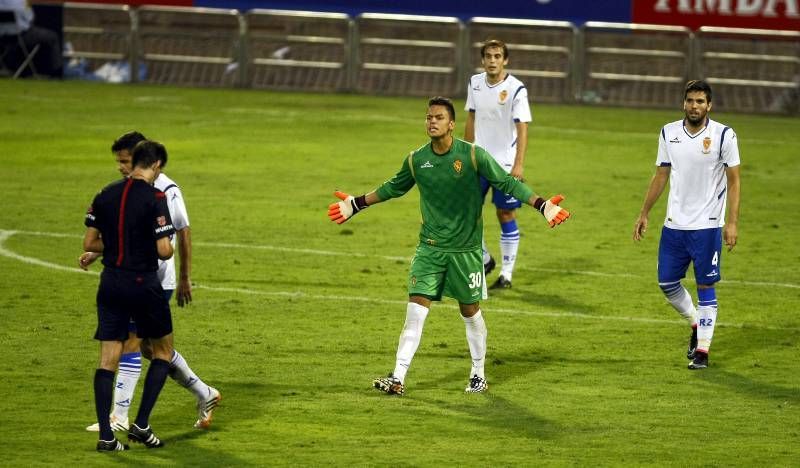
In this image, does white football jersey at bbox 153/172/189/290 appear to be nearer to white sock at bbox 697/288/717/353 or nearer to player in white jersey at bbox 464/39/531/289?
white sock at bbox 697/288/717/353

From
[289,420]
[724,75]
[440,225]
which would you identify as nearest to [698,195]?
[440,225]

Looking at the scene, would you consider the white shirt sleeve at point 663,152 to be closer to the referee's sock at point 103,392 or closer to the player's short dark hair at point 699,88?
the player's short dark hair at point 699,88

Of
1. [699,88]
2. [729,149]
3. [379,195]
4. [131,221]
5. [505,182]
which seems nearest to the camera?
[131,221]

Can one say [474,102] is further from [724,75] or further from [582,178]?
[724,75]

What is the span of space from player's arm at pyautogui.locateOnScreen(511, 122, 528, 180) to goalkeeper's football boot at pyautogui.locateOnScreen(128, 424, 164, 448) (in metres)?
6.45

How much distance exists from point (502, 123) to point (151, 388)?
7.40 meters

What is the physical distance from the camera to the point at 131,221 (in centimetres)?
944

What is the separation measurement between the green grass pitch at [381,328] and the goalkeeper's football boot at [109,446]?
65 millimetres

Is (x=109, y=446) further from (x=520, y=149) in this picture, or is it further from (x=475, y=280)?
(x=520, y=149)

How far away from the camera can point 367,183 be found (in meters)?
22.8

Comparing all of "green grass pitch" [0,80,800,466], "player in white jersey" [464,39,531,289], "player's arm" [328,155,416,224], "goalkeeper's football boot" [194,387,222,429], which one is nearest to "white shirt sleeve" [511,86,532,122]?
"player in white jersey" [464,39,531,289]

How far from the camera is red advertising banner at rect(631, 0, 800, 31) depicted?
113 ft

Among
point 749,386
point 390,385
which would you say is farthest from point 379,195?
point 749,386

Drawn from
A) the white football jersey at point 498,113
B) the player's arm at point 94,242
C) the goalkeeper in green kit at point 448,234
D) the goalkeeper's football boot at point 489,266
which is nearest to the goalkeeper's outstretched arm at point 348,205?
the goalkeeper in green kit at point 448,234
